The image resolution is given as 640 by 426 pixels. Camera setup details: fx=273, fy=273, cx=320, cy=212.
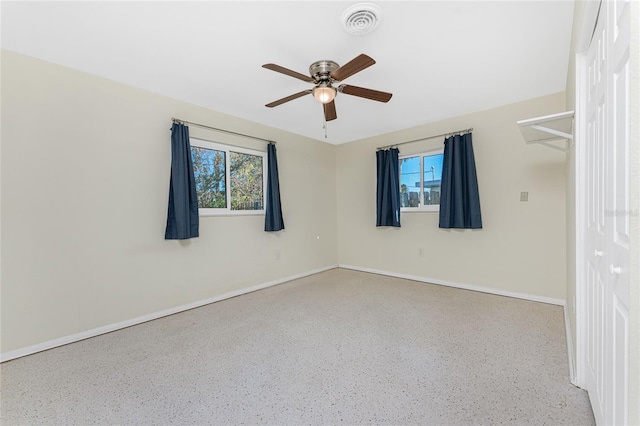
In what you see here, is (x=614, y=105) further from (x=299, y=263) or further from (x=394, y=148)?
(x=299, y=263)

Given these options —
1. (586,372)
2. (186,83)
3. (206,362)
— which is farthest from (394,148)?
(206,362)

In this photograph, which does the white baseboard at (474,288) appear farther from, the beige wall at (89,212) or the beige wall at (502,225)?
the beige wall at (89,212)

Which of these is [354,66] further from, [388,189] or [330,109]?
[388,189]

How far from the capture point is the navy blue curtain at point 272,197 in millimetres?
3965

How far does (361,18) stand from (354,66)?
30 cm

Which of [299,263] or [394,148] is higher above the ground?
[394,148]

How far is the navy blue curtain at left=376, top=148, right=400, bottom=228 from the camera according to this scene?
14.1 ft

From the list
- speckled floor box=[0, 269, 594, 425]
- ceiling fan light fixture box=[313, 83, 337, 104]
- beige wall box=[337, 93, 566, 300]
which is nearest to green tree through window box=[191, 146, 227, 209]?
speckled floor box=[0, 269, 594, 425]

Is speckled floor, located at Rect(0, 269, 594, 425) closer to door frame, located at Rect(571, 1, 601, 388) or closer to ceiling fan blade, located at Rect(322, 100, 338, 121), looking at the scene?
door frame, located at Rect(571, 1, 601, 388)

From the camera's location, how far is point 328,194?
5.11 m

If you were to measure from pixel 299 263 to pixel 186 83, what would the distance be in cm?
296

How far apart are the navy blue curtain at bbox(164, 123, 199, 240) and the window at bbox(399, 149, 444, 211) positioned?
10.2 feet

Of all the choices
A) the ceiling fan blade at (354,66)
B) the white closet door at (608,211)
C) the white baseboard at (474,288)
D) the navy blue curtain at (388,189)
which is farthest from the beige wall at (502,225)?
the ceiling fan blade at (354,66)

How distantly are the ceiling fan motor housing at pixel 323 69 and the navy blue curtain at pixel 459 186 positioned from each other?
2.22m
